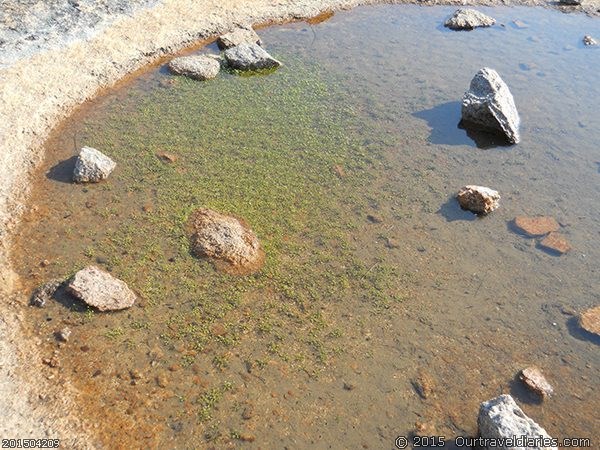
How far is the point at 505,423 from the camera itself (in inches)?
161

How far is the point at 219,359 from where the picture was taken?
4.74m

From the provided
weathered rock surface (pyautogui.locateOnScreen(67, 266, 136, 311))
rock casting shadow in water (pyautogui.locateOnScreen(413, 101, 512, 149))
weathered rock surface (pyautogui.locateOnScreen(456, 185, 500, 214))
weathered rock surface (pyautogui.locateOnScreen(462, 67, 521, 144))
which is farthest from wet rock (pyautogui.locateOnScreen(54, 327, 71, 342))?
weathered rock surface (pyautogui.locateOnScreen(462, 67, 521, 144))

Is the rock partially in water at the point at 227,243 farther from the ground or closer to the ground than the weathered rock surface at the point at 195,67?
closer to the ground

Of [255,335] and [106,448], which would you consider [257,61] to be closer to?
[255,335]

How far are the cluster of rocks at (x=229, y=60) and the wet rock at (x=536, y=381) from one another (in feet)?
19.0

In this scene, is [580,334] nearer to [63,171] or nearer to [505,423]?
[505,423]

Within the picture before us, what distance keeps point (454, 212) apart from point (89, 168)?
13.4 feet

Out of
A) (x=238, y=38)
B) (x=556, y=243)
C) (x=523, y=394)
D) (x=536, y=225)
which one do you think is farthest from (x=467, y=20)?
(x=523, y=394)

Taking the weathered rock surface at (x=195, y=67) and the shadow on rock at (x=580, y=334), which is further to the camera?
the weathered rock surface at (x=195, y=67)

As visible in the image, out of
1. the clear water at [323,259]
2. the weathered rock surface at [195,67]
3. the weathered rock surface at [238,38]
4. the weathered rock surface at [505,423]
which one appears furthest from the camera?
the weathered rock surface at [238,38]

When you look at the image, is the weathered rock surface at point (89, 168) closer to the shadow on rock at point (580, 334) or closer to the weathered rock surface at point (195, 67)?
the weathered rock surface at point (195, 67)

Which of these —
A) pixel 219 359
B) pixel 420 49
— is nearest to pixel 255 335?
pixel 219 359

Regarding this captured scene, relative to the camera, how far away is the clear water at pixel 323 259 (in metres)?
4.52

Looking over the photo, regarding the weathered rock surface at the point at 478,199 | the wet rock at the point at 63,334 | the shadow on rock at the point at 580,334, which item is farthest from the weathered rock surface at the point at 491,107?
the wet rock at the point at 63,334
